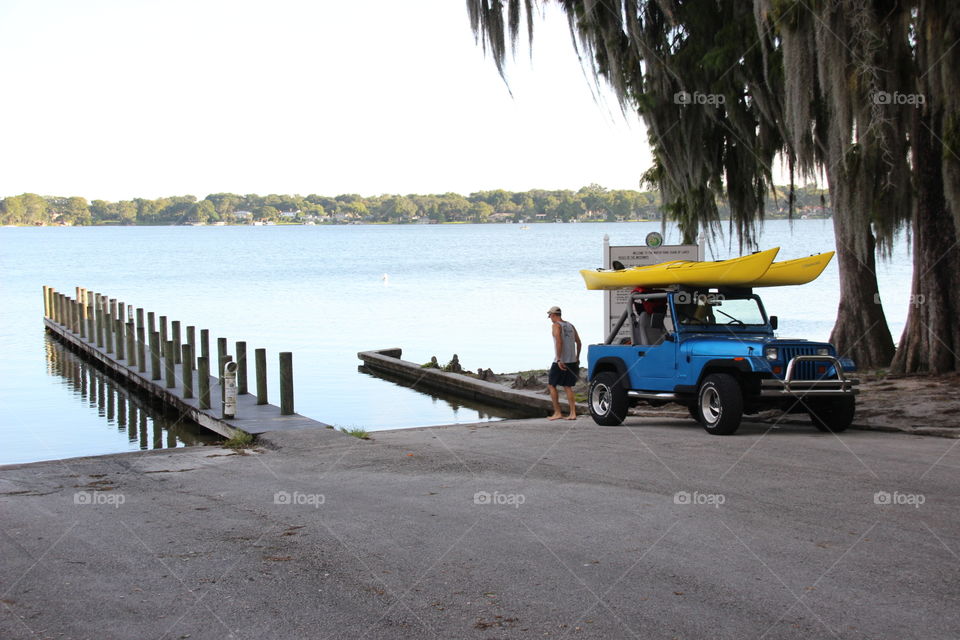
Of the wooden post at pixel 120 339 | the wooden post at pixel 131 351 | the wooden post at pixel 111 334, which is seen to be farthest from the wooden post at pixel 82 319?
the wooden post at pixel 131 351

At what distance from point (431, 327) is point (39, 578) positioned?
Answer: 34.4 m

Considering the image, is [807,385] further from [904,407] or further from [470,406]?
[470,406]

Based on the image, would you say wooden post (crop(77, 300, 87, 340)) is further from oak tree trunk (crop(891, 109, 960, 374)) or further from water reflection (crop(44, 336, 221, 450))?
oak tree trunk (crop(891, 109, 960, 374))

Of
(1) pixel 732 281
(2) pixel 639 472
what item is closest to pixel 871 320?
(1) pixel 732 281

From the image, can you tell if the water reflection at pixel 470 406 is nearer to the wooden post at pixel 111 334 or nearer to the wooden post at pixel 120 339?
the wooden post at pixel 120 339

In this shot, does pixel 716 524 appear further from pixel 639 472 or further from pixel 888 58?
pixel 888 58

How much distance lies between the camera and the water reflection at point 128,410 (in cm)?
1859

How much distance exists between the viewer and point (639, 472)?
9.82m
